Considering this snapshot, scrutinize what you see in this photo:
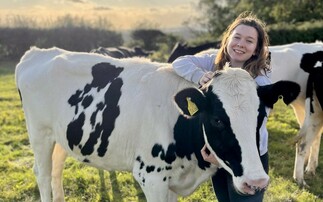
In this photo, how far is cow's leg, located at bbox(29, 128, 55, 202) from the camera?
437 cm

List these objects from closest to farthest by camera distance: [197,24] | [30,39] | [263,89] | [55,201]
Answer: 1. [263,89]
2. [55,201]
3. [30,39]
4. [197,24]

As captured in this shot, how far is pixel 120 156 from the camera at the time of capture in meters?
3.68

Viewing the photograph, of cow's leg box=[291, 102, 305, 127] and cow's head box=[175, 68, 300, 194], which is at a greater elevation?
cow's head box=[175, 68, 300, 194]

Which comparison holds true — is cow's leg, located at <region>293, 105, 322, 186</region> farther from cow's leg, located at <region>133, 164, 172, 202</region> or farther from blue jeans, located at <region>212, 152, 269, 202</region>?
cow's leg, located at <region>133, 164, 172, 202</region>

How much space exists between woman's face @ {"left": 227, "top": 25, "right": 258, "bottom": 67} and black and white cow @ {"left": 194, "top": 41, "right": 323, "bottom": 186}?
2351 mm

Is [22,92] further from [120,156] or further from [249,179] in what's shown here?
[249,179]

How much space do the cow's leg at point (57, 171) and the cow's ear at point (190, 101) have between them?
2.41 m

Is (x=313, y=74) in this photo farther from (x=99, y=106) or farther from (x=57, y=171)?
(x=57, y=171)

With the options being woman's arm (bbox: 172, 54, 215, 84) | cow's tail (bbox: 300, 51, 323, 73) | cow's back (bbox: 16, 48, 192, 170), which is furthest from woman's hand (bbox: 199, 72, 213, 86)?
cow's tail (bbox: 300, 51, 323, 73)

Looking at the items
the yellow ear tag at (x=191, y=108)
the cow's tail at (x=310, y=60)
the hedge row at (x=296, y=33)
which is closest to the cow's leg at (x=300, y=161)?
the cow's tail at (x=310, y=60)

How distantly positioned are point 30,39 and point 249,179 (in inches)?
1149

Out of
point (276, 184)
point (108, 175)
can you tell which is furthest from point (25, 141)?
point (276, 184)

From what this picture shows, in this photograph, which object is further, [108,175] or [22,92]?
[108,175]

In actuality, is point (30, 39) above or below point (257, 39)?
below
